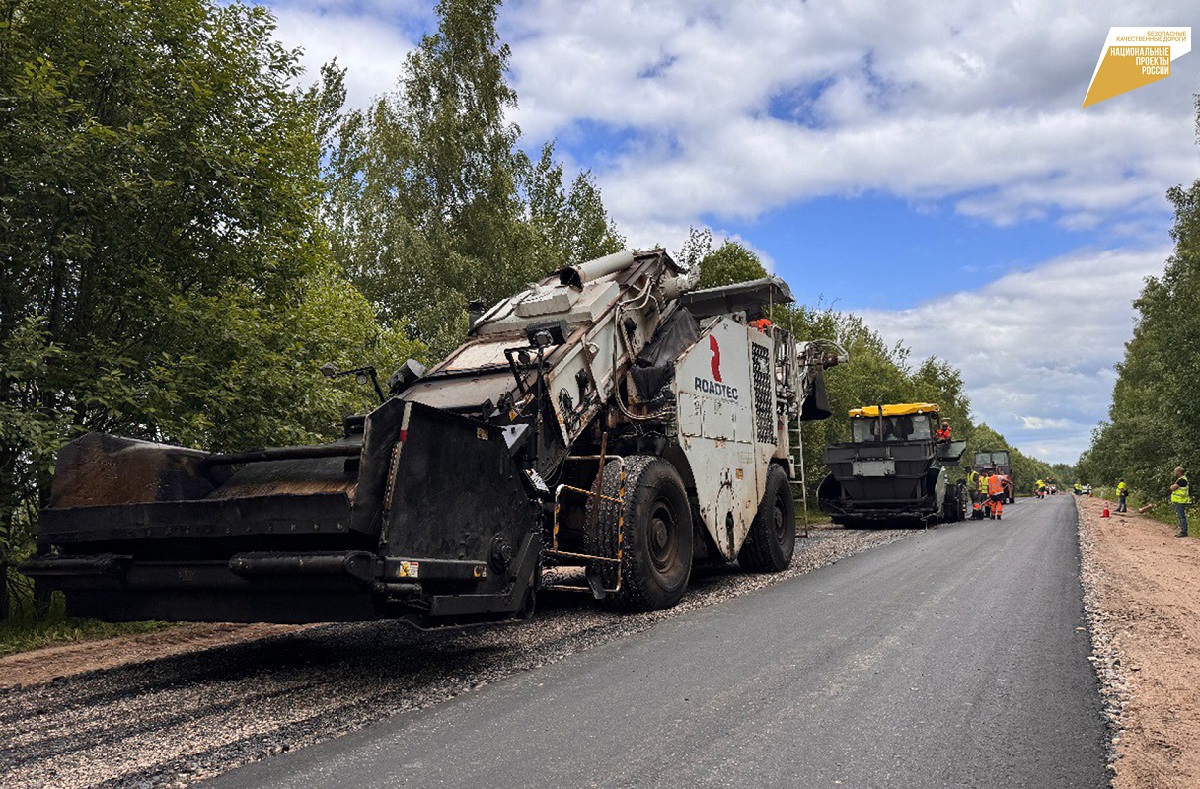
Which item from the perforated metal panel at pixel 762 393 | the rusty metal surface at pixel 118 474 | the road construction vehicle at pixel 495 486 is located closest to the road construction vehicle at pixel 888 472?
the road construction vehicle at pixel 495 486

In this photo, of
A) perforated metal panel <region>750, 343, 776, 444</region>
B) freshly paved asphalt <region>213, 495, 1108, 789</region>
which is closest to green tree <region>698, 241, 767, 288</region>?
perforated metal panel <region>750, 343, 776, 444</region>

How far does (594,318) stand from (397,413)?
3138 mm

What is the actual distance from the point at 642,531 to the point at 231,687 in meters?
3.16

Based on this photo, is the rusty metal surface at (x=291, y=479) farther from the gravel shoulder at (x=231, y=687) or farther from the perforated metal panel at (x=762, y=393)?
the perforated metal panel at (x=762, y=393)

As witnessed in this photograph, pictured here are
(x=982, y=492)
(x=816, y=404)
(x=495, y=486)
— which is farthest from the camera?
(x=982, y=492)

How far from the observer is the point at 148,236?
25.1 ft

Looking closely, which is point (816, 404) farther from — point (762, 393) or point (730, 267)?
point (730, 267)

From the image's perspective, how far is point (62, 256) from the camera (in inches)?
282

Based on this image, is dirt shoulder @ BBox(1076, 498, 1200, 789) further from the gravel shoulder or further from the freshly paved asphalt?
the gravel shoulder

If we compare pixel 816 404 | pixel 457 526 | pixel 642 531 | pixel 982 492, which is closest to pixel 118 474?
pixel 457 526

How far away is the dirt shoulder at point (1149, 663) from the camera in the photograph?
3359 mm

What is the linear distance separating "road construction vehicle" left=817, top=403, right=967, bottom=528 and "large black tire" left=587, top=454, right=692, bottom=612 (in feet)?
39.0

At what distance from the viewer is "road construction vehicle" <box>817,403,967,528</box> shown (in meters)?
18.0

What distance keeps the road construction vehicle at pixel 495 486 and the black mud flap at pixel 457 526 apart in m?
0.01
